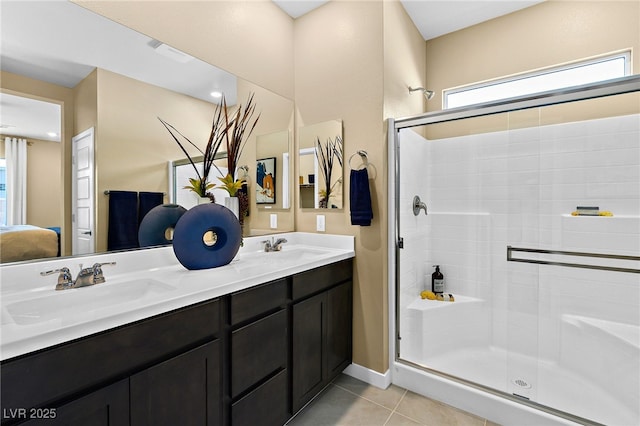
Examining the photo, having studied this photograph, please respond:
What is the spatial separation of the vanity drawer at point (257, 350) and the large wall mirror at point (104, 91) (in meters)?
0.80

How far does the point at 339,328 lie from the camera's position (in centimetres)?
204

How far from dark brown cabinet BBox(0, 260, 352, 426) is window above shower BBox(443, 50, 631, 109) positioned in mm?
2151

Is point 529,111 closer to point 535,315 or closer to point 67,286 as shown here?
point 535,315

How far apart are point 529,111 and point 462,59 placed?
119 cm

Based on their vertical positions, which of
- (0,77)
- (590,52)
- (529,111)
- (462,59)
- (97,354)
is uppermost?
(462,59)

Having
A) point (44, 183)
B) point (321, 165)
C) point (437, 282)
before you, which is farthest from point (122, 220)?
point (437, 282)

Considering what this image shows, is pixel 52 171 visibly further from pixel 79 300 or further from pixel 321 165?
pixel 321 165

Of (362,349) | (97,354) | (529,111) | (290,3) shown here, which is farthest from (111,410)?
(290,3)

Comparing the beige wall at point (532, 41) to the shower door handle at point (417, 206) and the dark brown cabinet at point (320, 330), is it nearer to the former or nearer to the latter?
the shower door handle at point (417, 206)

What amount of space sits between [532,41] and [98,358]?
3450mm

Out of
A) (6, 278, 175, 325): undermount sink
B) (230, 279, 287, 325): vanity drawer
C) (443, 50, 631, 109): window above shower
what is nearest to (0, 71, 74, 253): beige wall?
(6, 278, 175, 325): undermount sink

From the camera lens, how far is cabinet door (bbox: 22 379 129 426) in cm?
78

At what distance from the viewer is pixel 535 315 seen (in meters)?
2.04

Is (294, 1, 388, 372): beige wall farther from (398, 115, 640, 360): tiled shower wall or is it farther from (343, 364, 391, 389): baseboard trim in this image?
(398, 115, 640, 360): tiled shower wall
